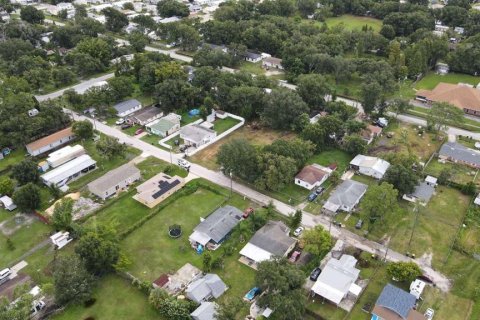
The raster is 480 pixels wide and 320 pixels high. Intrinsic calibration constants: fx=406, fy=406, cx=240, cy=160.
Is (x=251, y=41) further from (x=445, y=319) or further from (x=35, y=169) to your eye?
(x=445, y=319)

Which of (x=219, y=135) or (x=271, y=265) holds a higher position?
(x=271, y=265)

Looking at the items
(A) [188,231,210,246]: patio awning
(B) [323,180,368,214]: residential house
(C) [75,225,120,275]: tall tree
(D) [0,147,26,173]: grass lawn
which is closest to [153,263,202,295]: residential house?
(A) [188,231,210,246]: patio awning

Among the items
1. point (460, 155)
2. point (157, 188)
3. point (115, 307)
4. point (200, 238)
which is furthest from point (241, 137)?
point (115, 307)

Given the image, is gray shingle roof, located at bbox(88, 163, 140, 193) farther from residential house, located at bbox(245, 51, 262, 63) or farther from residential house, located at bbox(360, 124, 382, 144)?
residential house, located at bbox(245, 51, 262, 63)

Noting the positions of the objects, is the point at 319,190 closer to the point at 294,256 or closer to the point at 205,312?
the point at 294,256

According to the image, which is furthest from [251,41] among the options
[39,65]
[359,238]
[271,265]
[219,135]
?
[271,265]
